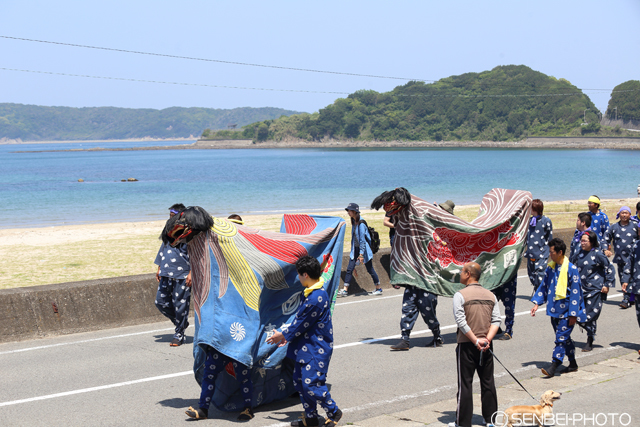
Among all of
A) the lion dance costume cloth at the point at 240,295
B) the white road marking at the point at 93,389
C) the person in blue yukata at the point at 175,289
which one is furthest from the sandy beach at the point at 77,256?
the lion dance costume cloth at the point at 240,295

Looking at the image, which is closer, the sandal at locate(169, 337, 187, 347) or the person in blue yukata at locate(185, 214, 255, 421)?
the person in blue yukata at locate(185, 214, 255, 421)

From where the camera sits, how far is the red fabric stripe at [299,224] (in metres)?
6.92

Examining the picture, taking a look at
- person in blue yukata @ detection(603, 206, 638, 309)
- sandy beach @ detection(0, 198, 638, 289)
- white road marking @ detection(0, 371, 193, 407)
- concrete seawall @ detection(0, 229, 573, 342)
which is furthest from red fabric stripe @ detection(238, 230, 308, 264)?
sandy beach @ detection(0, 198, 638, 289)

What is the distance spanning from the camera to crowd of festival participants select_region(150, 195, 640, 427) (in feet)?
18.1

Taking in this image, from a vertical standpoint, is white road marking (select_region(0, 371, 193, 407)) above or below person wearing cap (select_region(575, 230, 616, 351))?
below

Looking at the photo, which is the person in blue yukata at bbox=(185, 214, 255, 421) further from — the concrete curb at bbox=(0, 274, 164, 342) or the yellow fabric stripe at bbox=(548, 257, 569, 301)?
the concrete curb at bbox=(0, 274, 164, 342)

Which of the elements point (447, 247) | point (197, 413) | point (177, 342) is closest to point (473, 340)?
point (197, 413)

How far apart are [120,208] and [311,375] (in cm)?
3923

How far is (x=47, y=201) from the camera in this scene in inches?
1945

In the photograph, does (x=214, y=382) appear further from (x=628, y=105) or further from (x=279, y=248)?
(x=628, y=105)

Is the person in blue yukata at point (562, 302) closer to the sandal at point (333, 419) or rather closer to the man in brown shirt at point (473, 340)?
the man in brown shirt at point (473, 340)

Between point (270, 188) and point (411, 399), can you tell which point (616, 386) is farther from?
point (270, 188)

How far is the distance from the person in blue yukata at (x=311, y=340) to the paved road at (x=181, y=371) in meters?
0.53

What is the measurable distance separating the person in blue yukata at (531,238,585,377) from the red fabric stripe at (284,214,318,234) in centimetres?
278
